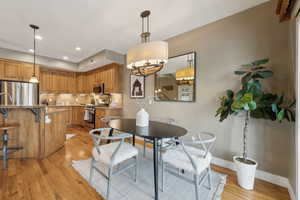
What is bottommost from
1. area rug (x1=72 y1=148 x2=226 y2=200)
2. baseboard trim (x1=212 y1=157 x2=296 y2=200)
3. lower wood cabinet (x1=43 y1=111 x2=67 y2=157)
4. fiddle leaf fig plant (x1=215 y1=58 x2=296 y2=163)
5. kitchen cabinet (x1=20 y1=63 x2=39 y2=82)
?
area rug (x1=72 y1=148 x2=226 y2=200)

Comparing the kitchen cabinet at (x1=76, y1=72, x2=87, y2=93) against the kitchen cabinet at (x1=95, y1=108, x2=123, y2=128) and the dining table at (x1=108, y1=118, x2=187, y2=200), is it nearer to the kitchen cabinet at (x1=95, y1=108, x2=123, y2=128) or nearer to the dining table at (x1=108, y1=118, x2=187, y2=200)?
the kitchen cabinet at (x1=95, y1=108, x2=123, y2=128)

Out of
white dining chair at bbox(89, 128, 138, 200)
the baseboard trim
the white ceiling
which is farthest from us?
the white ceiling

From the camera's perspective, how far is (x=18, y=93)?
13.3 ft

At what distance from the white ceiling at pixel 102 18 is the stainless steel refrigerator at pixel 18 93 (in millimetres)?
1290

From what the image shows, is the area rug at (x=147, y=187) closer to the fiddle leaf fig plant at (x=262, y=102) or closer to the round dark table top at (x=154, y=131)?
the fiddle leaf fig plant at (x=262, y=102)

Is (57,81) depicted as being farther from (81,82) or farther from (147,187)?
(147,187)

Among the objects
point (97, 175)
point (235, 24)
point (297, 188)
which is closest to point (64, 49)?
point (97, 175)

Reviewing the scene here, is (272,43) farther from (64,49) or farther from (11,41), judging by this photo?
(11,41)

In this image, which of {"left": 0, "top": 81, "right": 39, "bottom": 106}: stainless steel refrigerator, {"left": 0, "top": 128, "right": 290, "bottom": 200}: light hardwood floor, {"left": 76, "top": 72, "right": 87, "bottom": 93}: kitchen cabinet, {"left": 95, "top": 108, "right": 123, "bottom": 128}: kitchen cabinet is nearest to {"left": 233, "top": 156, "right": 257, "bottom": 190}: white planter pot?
{"left": 0, "top": 128, "right": 290, "bottom": 200}: light hardwood floor

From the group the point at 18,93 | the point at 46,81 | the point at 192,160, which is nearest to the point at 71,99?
the point at 46,81

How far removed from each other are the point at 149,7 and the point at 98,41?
6.08ft

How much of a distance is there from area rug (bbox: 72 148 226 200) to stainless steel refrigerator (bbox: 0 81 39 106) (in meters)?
3.69

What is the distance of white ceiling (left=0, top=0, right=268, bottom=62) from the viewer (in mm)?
1998

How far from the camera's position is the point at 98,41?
10.9 feet
